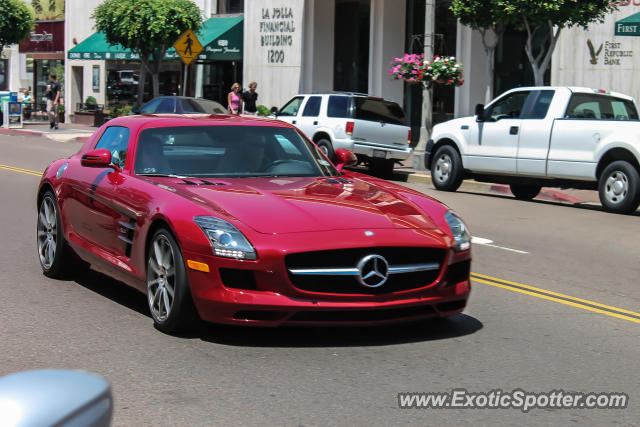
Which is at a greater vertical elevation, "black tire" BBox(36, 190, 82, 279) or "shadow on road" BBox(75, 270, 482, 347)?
"black tire" BBox(36, 190, 82, 279)

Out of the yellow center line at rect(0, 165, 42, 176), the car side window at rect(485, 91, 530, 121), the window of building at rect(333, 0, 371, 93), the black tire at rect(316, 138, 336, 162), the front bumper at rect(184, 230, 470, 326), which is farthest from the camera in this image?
the window of building at rect(333, 0, 371, 93)

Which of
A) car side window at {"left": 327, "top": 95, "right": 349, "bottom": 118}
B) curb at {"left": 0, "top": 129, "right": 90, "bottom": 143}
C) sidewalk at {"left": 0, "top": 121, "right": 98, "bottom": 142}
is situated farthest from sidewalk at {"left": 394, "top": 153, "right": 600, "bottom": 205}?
sidewalk at {"left": 0, "top": 121, "right": 98, "bottom": 142}

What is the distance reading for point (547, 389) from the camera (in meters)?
4.93

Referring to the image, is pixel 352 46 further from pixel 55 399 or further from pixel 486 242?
pixel 55 399

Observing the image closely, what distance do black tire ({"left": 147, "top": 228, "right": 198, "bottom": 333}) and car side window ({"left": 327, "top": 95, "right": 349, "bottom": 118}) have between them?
49.7ft

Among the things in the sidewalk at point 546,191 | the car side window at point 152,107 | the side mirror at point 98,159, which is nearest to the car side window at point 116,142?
the side mirror at point 98,159

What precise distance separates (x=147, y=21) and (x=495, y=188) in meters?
18.8

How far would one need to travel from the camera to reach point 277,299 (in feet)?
17.8

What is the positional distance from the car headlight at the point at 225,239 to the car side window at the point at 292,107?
1719cm

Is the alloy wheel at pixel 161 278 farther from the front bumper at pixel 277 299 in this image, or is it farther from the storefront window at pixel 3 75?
the storefront window at pixel 3 75

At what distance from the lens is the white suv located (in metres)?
20.7

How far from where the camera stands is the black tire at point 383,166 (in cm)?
2158

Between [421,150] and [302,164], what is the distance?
15590mm
